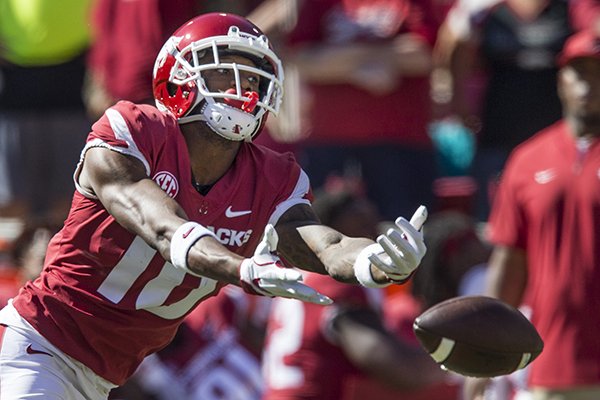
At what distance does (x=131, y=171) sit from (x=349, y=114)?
4123 mm

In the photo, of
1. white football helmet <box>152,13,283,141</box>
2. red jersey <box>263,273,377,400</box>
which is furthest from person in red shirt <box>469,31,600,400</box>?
white football helmet <box>152,13,283,141</box>

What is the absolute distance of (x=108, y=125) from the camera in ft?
15.7

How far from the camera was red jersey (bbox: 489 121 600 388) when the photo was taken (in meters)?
6.48

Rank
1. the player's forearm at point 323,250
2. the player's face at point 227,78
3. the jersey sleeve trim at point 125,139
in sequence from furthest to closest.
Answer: the player's face at point 227,78, the jersey sleeve trim at point 125,139, the player's forearm at point 323,250

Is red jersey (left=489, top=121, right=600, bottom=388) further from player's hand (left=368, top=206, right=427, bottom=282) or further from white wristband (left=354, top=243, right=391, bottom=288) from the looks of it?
player's hand (left=368, top=206, right=427, bottom=282)

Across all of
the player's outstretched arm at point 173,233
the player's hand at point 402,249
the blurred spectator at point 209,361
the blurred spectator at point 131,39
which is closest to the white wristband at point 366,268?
the player's hand at point 402,249

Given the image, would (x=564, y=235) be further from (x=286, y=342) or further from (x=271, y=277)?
(x=271, y=277)

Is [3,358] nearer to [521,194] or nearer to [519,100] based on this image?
[521,194]

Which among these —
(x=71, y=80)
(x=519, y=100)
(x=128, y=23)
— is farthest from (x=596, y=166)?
(x=71, y=80)

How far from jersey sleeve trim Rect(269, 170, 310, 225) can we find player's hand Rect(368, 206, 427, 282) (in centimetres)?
81

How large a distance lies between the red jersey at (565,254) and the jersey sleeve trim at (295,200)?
171 cm

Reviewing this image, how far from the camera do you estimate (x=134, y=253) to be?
16.0ft

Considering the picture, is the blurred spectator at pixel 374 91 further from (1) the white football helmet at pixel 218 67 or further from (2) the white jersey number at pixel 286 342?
(1) the white football helmet at pixel 218 67

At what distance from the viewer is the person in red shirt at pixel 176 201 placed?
4816 mm
